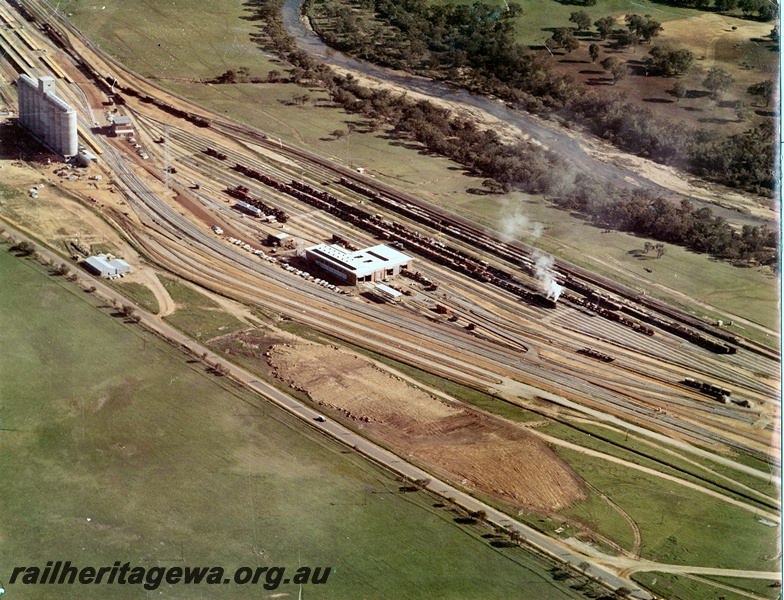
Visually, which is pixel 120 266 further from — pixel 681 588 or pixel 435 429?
pixel 681 588

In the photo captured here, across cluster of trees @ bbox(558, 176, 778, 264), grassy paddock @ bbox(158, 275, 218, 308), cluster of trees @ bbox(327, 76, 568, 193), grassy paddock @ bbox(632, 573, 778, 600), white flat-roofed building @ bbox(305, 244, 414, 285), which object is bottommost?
grassy paddock @ bbox(632, 573, 778, 600)

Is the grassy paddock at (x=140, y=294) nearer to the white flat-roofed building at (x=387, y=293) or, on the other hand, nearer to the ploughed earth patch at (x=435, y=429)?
the ploughed earth patch at (x=435, y=429)

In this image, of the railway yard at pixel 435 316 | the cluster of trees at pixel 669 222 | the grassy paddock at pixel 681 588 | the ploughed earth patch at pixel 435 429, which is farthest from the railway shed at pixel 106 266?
the grassy paddock at pixel 681 588

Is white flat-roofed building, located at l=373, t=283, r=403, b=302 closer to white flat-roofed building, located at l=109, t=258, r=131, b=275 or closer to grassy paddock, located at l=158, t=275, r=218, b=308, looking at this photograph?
grassy paddock, located at l=158, t=275, r=218, b=308

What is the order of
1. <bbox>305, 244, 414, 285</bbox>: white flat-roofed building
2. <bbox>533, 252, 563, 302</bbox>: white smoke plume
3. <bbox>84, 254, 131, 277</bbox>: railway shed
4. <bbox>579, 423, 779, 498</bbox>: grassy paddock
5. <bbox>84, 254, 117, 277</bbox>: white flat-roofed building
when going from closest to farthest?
<bbox>579, 423, 779, 498</bbox>: grassy paddock, <bbox>84, 254, 117, 277</bbox>: white flat-roofed building, <bbox>84, 254, 131, 277</bbox>: railway shed, <bbox>533, 252, 563, 302</bbox>: white smoke plume, <bbox>305, 244, 414, 285</bbox>: white flat-roofed building

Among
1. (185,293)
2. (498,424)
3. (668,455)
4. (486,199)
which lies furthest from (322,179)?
(668,455)

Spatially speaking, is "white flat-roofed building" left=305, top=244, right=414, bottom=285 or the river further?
the river

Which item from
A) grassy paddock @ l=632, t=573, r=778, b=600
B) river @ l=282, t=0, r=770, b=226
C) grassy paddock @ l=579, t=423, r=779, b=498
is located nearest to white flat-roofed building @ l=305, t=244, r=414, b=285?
grassy paddock @ l=579, t=423, r=779, b=498
